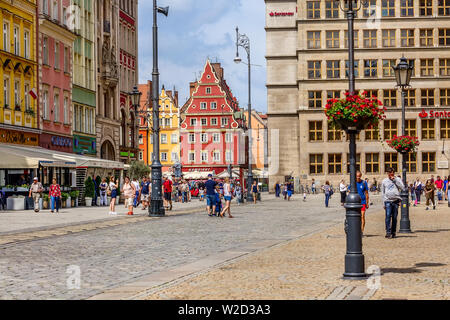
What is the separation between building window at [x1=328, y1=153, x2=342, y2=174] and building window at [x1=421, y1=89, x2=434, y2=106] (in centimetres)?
1090

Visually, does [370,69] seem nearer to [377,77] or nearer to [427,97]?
[377,77]

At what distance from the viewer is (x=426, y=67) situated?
8944 cm

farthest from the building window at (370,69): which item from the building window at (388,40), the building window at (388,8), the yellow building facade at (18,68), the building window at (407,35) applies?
the yellow building facade at (18,68)

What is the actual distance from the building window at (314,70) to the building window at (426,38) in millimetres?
11373

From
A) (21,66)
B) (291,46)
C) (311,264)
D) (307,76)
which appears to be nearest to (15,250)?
(311,264)

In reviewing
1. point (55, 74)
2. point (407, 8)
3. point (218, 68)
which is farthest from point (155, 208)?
point (218, 68)

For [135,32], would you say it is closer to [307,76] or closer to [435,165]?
[307,76]

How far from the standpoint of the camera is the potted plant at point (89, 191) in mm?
48188

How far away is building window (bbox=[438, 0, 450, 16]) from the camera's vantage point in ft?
291

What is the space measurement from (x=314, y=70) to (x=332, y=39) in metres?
3.88

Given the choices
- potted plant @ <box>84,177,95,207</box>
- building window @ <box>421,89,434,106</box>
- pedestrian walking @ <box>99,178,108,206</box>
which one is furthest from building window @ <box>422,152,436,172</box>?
potted plant @ <box>84,177,95,207</box>

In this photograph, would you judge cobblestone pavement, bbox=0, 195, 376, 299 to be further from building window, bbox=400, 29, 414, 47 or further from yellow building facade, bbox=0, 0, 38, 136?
building window, bbox=400, 29, 414, 47
